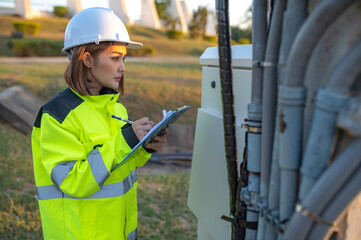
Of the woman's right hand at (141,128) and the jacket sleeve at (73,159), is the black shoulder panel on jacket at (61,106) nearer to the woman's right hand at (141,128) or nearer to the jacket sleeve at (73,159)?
the jacket sleeve at (73,159)

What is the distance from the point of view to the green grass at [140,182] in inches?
140

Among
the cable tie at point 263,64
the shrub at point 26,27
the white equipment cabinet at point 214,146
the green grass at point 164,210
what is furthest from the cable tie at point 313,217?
the shrub at point 26,27

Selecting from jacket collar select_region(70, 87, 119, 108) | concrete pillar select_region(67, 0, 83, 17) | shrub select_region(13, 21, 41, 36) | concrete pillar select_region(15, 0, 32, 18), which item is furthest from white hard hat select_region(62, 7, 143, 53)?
concrete pillar select_region(67, 0, 83, 17)

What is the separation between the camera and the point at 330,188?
0.88 meters

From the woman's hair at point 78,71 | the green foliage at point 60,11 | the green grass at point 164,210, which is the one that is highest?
the green foliage at point 60,11

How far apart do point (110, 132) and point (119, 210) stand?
1.36 ft

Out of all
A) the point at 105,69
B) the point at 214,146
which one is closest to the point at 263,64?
the point at 214,146

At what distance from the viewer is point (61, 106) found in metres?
1.73

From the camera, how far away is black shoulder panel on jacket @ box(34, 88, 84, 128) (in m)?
1.69

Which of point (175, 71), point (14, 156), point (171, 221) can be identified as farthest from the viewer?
point (175, 71)

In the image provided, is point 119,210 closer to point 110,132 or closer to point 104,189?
point 104,189

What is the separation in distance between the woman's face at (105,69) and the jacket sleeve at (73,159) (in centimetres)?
36

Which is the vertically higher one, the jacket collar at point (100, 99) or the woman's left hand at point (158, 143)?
the jacket collar at point (100, 99)

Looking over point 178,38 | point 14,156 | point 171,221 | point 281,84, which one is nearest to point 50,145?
point 281,84
